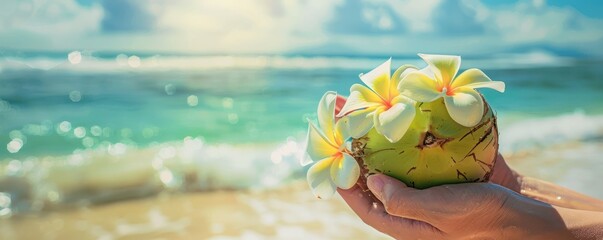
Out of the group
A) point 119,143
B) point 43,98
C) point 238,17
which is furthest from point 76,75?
point 119,143

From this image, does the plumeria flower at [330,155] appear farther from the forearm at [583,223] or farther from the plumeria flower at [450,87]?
the forearm at [583,223]

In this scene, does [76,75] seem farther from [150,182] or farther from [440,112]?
[440,112]

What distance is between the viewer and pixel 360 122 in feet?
3.64

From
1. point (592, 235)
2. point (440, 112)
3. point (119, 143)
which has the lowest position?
point (592, 235)

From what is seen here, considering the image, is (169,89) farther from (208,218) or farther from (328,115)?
(328,115)

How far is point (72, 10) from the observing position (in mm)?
12156

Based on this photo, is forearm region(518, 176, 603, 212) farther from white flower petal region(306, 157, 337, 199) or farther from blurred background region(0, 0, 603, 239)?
blurred background region(0, 0, 603, 239)

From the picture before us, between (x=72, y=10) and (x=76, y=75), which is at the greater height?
(x=72, y=10)

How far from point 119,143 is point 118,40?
21.8 ft

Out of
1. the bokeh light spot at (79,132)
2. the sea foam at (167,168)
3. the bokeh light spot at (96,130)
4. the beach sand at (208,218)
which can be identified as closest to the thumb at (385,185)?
the beach sand at (208,218)

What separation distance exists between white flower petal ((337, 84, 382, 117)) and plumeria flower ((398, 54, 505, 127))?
0.07 meters

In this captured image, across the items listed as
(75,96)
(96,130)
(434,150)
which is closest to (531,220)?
(434,150)

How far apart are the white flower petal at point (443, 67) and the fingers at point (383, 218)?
0.98 ft

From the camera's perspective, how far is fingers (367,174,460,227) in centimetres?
113
